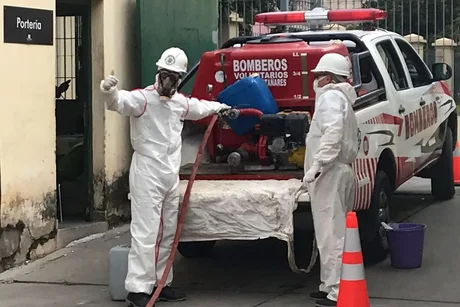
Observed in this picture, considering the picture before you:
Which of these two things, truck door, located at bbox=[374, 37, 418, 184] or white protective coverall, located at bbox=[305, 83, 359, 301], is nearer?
white protective coverall, located at bbox=[305, 83, 359, 301]

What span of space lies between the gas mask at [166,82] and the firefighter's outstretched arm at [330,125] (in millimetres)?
1079

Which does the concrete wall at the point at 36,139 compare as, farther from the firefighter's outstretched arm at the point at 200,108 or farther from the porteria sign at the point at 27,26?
the firefighter's outstretched arm at the point at 200,108

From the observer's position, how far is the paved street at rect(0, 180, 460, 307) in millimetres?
7195

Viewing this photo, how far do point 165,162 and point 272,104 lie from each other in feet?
3.62

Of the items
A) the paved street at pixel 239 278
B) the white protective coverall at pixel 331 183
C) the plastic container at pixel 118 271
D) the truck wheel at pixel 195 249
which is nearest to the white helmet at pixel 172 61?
the white protective coverall at pixel 331 183

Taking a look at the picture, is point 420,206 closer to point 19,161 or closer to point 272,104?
point 272,104

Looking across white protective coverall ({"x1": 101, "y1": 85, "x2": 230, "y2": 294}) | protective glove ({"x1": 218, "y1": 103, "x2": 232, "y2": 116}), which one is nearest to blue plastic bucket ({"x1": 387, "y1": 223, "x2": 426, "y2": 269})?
protective glove ({"x1": 218, "y1": 103, "x2": 232, "y2": 116})

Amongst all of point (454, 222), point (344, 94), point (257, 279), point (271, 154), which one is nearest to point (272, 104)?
point (271, 154)

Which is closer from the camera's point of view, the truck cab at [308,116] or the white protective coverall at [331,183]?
the white protective coverall at [331,183]

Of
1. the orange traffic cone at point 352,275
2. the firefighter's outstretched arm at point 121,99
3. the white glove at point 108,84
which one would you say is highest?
A: the white glove at point 108,84

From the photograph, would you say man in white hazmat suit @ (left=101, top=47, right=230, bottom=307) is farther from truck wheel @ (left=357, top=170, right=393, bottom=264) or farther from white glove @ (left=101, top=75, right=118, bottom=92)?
truck wheel @ (left=357, top=170, right=393, bottom=264)

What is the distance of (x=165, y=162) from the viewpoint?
702cm

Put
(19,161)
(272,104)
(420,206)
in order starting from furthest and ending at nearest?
(420,206), (19,161), (272,104)

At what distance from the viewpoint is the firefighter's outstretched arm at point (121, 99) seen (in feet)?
21.9
